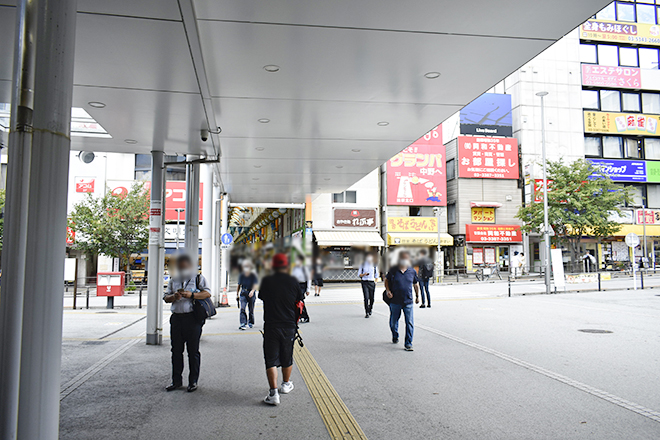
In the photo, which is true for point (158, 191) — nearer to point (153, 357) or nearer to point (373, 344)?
point (153, 357)

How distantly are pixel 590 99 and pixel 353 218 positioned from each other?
26947 mm

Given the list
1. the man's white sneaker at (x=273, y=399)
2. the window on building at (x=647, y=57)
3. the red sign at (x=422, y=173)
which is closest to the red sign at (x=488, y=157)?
the red sign at (x=422, y=173)

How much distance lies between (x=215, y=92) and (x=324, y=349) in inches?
190

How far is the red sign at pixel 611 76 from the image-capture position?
44125 millimetres

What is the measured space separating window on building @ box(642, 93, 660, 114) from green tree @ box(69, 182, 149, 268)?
4482cm

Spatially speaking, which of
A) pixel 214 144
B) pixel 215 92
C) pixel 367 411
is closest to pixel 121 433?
pixel 367 411

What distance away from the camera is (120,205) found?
30.4 meters

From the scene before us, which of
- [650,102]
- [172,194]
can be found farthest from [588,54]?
[172,194]

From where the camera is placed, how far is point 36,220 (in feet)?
10.4

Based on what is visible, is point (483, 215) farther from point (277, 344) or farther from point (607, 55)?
point (277, 344)

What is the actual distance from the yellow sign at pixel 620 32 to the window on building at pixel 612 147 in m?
9.19

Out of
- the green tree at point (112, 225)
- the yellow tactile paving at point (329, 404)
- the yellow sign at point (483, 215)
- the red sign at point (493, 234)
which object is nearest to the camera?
the yellow tactile paving at point (329, 404)

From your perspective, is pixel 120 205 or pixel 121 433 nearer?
pixel 121 433

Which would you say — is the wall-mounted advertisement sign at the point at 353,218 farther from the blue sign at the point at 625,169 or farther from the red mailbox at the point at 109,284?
the blue sign at the point at 625,169
